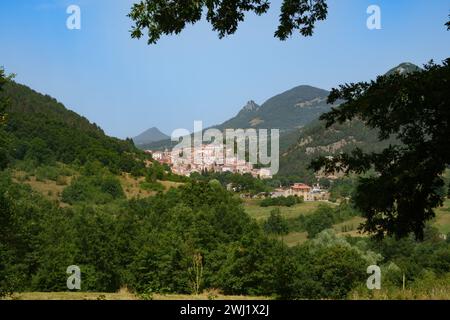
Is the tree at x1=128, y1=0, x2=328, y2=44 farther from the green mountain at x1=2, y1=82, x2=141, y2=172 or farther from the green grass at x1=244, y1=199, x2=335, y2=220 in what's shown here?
the green mountain at x1=2, y1=82, x2=141, y2=172

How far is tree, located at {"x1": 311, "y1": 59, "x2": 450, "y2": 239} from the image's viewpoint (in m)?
7.01

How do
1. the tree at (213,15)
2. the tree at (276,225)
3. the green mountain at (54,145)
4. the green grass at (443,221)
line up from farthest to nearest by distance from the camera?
the green mountain at (54,145) → the tree at (276,225) → the green grass at (443,221) → the tree at (213,15)

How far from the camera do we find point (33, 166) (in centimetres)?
16325

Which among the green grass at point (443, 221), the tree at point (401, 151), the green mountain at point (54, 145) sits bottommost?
the green grass at point (443, 221)

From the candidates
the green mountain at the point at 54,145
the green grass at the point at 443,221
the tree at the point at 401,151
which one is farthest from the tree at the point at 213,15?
the green mountain at the point at 54,145

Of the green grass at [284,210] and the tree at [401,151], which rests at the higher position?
the tree at [401,151]

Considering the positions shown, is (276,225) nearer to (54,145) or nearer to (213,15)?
(54,145)

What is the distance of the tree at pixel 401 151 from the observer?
23.0ft

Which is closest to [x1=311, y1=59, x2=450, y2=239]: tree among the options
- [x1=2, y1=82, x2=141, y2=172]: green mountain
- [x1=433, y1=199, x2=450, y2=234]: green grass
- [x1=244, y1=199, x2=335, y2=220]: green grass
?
[x1=433, y1=199, x2=450, y2=234]: green grass

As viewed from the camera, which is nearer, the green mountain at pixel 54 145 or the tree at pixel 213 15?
the tree at pixel 213 15

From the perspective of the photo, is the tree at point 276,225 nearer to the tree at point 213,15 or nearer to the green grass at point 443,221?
the green grass at point 443,221

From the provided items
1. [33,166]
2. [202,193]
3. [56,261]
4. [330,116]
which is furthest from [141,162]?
[330,116]

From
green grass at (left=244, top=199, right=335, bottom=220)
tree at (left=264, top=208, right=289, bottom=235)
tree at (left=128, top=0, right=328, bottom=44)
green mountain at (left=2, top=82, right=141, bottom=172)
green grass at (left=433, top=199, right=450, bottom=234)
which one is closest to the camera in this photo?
tree at (left=128, top=0, right=328, bottom=44)
